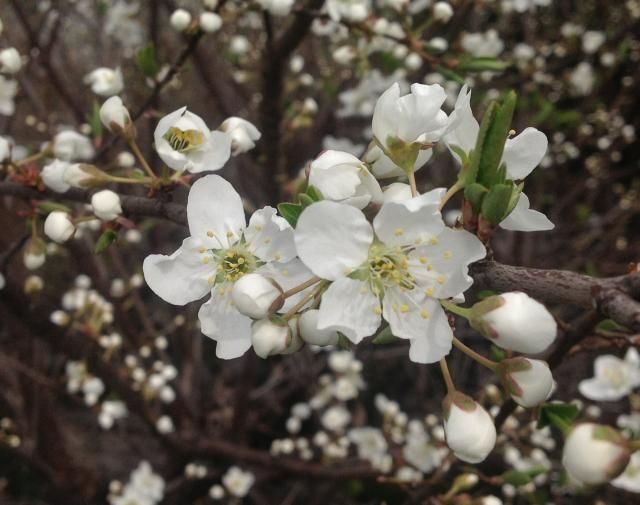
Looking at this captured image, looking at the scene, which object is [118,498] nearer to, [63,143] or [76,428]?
[76,428]

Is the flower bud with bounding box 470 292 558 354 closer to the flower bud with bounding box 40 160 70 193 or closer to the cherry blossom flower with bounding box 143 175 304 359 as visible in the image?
the cherry blossom flower with bounding box 143 175 304 359

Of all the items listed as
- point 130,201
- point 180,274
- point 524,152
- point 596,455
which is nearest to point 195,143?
point 130,201

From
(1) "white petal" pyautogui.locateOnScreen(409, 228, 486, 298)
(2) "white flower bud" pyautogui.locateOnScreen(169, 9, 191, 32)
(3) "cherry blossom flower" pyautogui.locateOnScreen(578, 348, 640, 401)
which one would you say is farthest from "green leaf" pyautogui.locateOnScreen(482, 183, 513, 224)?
(3) "cherry blossom flower" pyautogui.locateOnScreen(578, 348, 640, 401)

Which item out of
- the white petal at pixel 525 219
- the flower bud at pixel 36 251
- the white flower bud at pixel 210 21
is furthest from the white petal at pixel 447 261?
the white flower bud at pixel 210 21

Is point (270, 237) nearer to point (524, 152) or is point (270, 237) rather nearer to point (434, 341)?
point (434, 341)

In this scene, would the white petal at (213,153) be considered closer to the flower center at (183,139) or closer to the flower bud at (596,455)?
the flower center at (183,139)

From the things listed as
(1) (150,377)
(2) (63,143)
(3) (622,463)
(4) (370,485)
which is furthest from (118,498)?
(3) (622,463)
